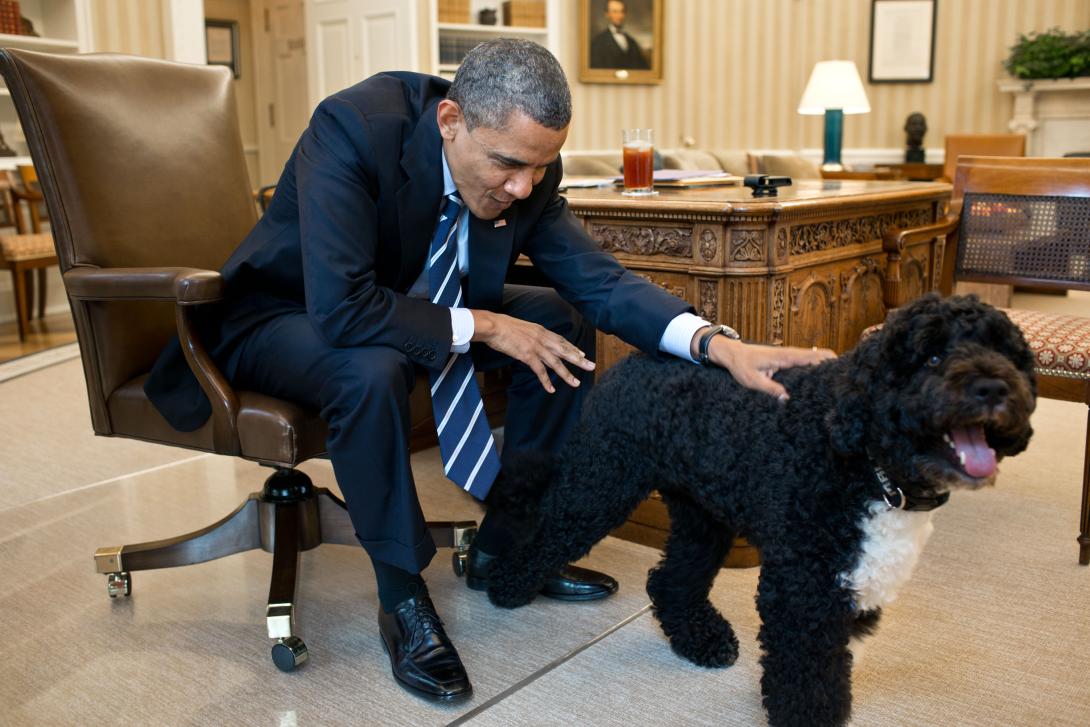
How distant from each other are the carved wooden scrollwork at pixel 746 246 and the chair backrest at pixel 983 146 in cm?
447

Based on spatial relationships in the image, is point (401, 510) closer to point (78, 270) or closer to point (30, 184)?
point (78, 270)

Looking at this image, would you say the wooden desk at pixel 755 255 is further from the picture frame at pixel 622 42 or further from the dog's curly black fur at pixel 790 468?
the picture frame at pixel 622 42

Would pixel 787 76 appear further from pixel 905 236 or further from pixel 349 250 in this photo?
pixel 349 250

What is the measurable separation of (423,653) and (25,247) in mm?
4095

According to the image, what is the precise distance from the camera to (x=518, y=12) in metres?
6.54

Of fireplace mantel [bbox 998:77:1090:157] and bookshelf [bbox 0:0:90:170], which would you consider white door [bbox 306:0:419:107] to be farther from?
fireplace mantel [bbox 998:77:1090:157]

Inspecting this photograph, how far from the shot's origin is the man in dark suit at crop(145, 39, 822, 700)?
5.50ft

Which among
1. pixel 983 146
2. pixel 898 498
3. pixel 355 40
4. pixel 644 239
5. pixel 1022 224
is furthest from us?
pixel 983 146

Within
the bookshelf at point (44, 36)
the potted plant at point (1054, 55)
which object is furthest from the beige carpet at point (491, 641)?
the potted plant at point (1054, 55)

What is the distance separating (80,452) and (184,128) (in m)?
1.54

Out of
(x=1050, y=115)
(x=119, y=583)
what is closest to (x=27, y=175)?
(x=119, y=583)

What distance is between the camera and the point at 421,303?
1.79m

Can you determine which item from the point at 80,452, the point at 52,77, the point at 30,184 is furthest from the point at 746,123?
the point at 52,77

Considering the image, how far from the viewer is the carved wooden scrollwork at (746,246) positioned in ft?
7.29
